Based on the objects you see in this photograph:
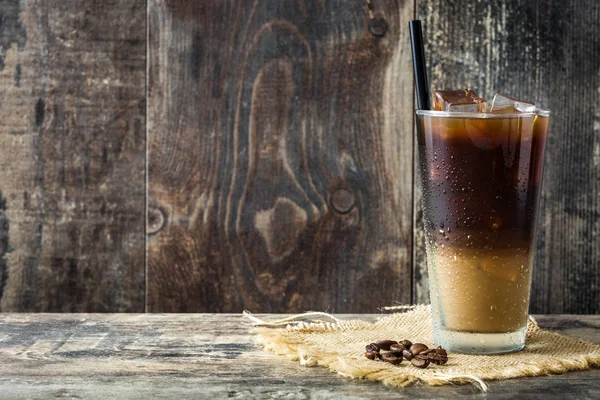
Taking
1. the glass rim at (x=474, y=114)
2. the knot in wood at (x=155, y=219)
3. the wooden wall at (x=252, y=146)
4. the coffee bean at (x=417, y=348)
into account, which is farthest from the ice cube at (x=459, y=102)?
the knot in wood at (x=155, y=219)

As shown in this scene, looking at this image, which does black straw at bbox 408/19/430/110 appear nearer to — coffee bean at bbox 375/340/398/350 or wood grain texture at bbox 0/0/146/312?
coffee bean at bbox 375/340/398/350

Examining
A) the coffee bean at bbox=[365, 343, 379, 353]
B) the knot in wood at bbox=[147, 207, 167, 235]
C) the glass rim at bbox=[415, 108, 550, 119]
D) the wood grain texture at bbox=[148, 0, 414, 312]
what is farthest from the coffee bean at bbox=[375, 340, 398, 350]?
the knot in wood at bbox=[147, 207, 167, 235]

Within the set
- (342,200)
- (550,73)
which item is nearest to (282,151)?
(342,200)

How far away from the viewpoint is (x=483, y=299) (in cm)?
87

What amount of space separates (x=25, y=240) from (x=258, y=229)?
1.64 feet

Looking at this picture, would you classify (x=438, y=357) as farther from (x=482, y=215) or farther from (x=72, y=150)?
(x=72, y=150)

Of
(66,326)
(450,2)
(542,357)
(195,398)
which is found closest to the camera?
(195,398)

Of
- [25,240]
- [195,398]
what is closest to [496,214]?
[195,398]

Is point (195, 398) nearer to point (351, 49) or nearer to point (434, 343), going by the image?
point (434, 343)

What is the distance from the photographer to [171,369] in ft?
2.66

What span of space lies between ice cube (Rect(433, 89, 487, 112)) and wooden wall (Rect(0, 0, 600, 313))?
692mm

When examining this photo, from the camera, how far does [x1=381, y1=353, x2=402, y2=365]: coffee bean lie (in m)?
0.83

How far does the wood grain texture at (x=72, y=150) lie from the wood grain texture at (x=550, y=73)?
0.62 m

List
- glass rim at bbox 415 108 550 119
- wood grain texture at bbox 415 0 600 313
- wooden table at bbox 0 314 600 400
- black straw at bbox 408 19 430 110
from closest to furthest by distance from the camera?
wooden table at bbox 0 314 600 400 < glass rim at bbox 415 108 550 119 < black straw at bbox 408 19 430 110 < wood grain texture at bbox 415 0 600 313
